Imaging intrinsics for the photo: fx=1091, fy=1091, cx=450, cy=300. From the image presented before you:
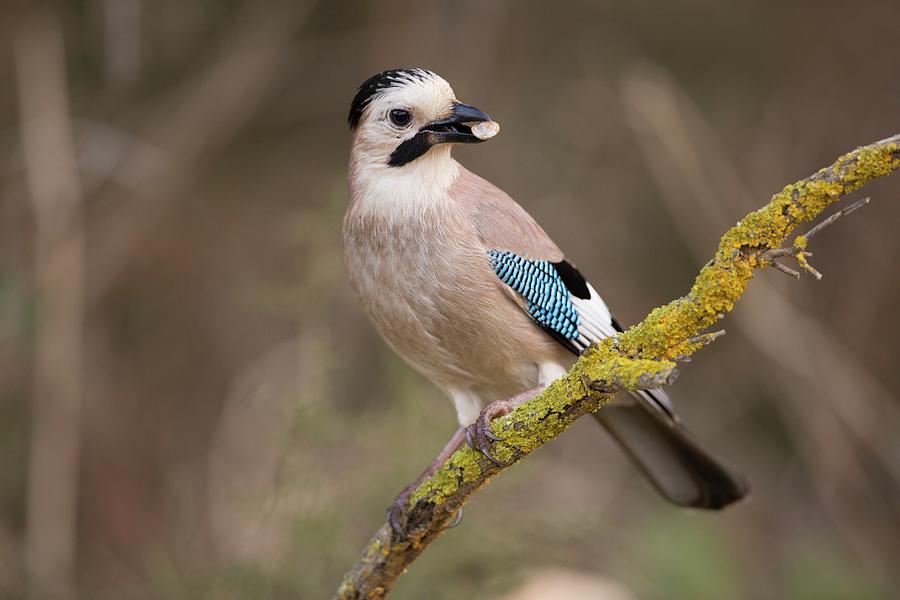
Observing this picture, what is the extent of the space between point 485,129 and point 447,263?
1.31 ft

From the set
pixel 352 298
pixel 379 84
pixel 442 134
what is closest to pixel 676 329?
pixel 442 134

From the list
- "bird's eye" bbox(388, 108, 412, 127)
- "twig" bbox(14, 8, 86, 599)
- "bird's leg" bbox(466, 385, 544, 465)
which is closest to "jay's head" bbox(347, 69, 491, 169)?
"bird's eye" bbox(388, 108, 412, 127)

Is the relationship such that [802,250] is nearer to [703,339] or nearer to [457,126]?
[703,339]

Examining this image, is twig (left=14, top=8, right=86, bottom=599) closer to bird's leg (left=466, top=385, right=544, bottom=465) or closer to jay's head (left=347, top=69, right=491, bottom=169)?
jay's head (left=347, top=69, right=491, bottom=169)

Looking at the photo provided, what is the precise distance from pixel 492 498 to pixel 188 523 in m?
1.29

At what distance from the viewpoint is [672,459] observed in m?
A: 3.69

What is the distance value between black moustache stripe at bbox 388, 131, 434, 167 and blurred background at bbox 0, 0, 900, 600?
1451mm

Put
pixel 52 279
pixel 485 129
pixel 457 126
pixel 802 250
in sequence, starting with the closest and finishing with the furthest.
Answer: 1. pixel 802 250
2. pixel 485 129
3. pixel 457 126
4. pixel 52 279

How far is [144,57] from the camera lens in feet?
20.0

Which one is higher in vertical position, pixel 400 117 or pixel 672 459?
pixel 400 117

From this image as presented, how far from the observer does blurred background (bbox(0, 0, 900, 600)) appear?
4680 mm

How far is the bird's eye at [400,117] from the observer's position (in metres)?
3.24

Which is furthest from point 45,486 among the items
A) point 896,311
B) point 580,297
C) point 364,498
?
point 896,311

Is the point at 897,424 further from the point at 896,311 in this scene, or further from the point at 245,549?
the point at 245,549
